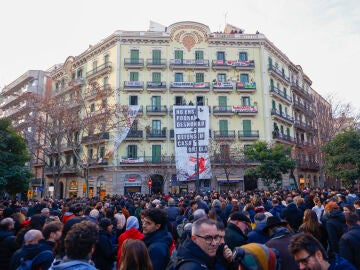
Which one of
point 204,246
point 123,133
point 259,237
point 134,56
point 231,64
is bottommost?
point 259,237

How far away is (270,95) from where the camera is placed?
37688 millimetres

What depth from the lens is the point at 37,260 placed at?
12.4 feet

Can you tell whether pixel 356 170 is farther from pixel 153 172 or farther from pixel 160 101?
pixel 160 101

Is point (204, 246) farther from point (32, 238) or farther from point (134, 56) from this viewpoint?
point (134, 56)

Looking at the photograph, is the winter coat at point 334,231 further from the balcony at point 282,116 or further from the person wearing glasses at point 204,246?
the balcony at point 282,116

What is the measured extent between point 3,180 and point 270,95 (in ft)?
99.4

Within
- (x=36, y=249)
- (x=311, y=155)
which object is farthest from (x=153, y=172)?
(x=36, y=249)

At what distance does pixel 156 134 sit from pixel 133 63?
8989mm

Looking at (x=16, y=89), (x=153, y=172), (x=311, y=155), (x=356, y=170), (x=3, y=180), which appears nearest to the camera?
(x=3, y=180)

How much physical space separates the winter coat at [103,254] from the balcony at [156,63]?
108 feet

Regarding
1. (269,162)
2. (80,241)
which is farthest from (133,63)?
(80,241)

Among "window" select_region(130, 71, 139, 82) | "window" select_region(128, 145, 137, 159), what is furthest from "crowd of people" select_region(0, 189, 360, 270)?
"window" select_region(130, 71, 139, 82)

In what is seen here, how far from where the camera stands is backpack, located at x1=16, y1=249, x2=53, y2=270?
3770mm

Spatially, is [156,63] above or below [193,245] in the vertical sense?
above
